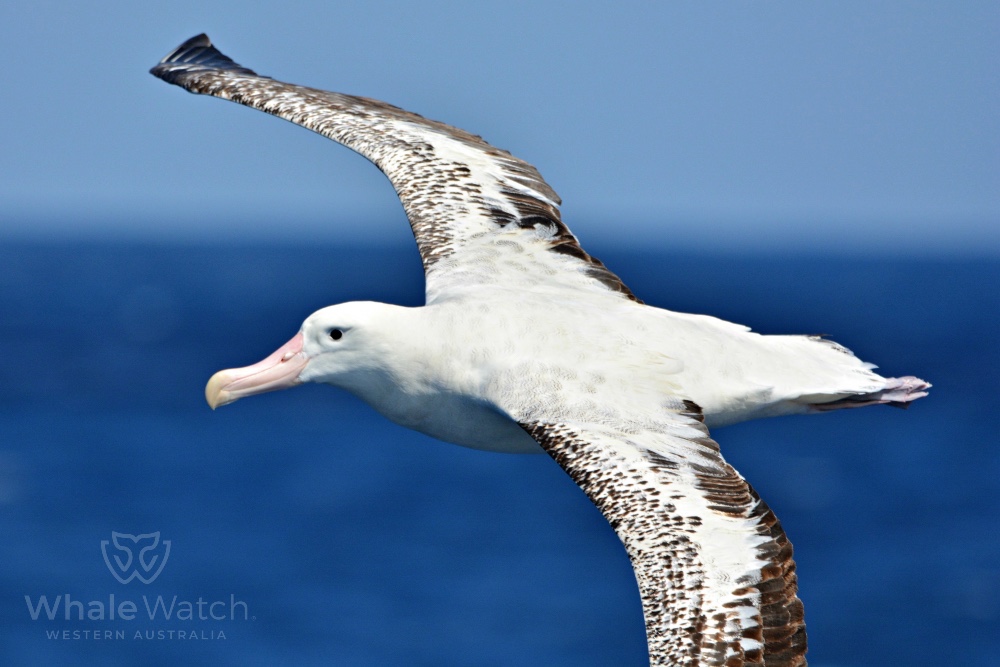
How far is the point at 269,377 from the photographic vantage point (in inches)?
445

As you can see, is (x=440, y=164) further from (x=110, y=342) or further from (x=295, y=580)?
(x=110, y=342)

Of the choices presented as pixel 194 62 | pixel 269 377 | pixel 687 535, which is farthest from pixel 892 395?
pixel 194 62

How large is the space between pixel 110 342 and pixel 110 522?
67.6 metres

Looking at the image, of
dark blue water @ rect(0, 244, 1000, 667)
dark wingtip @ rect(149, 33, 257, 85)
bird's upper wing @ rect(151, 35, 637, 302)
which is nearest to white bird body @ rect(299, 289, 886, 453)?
bird's upper wing @ rect(151, 35, 637, 302)

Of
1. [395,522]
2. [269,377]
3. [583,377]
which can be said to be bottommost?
[583,377]

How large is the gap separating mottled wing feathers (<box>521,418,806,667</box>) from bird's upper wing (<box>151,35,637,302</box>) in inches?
94.6

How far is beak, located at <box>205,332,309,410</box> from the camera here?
11.3m

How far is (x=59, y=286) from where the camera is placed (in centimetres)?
18888

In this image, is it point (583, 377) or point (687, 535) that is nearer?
point (687, 535)
